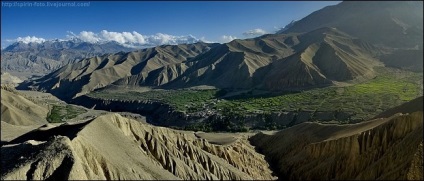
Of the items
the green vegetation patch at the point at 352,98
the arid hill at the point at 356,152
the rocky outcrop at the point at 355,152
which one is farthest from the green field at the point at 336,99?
the rocky outcrop at the point at 355,152

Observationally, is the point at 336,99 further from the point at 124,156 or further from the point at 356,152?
the point at 124,156

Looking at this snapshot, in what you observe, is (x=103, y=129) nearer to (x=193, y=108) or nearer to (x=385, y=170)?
(x=385, y=170)

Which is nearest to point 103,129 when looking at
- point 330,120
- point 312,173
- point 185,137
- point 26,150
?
point 26,150

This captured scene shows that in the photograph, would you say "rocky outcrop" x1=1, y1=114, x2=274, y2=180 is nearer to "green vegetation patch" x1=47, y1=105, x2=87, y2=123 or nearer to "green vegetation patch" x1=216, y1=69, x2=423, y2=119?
"green vegetation patch" x1=216, y1=69, x2=423, y2=119

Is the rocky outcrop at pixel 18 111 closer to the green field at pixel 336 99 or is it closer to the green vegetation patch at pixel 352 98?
the green field at pixel 336 99

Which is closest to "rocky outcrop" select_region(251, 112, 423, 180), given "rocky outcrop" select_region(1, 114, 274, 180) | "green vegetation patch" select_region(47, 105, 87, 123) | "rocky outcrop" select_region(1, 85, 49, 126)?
"rocky outcrop" select_region(1, 114, 274, 180)
